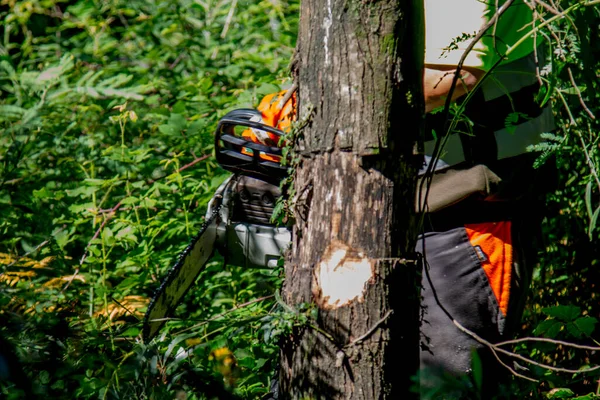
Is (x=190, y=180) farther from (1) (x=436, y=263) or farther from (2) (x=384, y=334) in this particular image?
(2) (x=384, y=334)

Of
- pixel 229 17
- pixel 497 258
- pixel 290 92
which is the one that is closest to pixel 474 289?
pixel 497 258

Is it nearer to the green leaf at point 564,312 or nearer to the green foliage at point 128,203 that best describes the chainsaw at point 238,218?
the green foliage at point 128,203

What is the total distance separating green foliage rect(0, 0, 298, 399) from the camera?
1713mm

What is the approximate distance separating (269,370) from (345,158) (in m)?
1.03

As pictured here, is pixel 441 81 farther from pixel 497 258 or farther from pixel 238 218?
pixel 238 218

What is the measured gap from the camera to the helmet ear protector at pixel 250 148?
2129 mm

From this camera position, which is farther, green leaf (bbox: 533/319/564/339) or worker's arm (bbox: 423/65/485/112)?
worker's arm (bbox: 423/65/485/112)

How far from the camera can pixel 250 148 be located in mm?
2182

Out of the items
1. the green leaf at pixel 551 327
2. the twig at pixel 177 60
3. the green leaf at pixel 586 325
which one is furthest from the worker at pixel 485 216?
the twig at pixel 177 60

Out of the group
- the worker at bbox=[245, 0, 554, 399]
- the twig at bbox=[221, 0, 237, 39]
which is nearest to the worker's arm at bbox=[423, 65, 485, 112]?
the worker at bbox=[245, 0, 554, 399]

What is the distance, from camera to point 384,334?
1.69 m

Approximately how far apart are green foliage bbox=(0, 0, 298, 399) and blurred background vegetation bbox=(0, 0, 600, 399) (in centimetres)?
1

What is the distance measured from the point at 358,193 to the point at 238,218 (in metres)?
0.92

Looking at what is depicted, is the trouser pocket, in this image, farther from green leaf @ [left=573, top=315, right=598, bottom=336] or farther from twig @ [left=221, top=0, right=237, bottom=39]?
twig @ [left=221, top=0, right=237, bottom=39]
